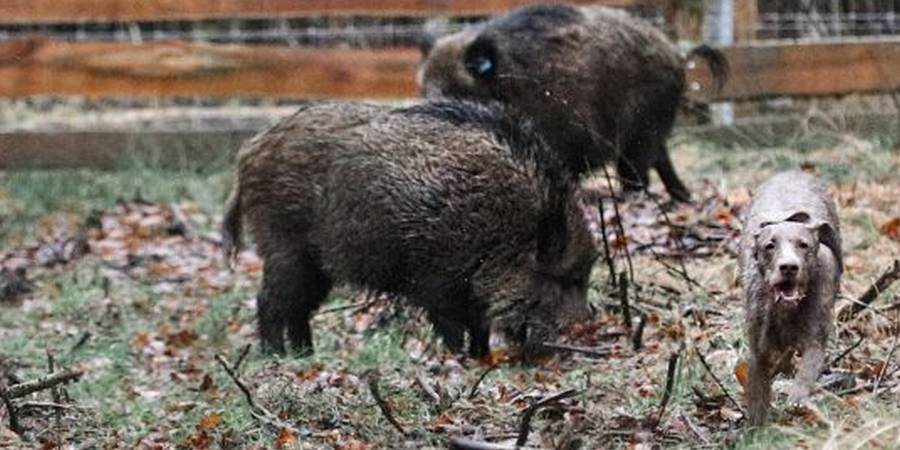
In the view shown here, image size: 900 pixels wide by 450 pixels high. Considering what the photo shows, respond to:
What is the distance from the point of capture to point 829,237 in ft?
16.6

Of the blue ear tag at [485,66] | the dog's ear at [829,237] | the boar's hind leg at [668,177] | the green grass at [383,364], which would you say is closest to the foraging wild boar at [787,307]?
the dog's ear at [829,237]

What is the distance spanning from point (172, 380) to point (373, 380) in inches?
82.4

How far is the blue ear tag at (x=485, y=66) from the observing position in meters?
9.26

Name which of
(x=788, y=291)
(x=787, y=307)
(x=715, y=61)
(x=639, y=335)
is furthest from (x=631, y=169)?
(x=788, y=291)

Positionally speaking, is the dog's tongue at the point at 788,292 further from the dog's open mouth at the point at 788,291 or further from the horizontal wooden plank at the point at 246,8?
the horizontal wooden plank at the point at 246,8

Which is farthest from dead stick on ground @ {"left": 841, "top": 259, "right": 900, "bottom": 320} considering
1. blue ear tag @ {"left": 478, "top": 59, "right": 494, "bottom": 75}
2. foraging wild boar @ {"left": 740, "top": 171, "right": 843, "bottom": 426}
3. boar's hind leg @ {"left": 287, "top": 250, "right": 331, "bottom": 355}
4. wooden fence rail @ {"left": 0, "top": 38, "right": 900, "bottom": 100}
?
wooden fence rail @ {"left": 0, "top": 38, "right": 900, "bottom": 100}

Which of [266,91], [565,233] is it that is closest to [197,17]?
[266,91]

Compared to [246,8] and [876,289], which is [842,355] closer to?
[876,289]

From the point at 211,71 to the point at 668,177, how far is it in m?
3.74

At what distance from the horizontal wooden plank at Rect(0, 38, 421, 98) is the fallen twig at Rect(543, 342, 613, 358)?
5.56 m

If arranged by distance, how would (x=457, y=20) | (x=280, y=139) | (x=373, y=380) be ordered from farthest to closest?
(x=457, y=20)
(x=280, y=139)
(x=373, y=380)

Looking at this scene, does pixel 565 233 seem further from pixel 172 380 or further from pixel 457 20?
pixel 457 20

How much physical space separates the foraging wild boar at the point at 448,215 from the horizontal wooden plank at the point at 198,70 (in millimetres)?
4603

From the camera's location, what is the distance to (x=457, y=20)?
15.1 metres
